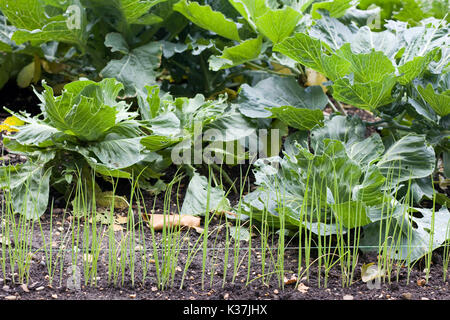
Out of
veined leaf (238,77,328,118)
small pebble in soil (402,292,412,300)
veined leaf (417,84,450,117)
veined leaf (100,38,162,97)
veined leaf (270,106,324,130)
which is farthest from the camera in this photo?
veined leaf (100,38,162,97)

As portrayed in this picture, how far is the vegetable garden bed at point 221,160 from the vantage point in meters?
1.65

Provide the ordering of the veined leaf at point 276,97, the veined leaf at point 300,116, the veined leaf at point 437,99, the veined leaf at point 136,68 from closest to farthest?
the veined leaf at point 437,99
the veined leaf at point 300,116
the veined leaf at point 276,97
the veined leaf at point 136,68

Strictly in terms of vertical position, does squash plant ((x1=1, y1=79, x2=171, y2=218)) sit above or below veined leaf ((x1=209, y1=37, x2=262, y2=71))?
below

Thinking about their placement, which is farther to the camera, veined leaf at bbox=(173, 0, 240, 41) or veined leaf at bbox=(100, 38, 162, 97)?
veined leaf at bbox=(100, 38, 162, 97)

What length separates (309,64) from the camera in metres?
2.19

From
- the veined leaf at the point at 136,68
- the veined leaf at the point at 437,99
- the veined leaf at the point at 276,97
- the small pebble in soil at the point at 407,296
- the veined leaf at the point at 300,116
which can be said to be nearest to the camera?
the small pebble in soil at the point at 407,296

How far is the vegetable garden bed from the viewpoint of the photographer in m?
1.65

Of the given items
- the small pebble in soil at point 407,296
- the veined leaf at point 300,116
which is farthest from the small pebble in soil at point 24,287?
the veined leaf at point 300,116

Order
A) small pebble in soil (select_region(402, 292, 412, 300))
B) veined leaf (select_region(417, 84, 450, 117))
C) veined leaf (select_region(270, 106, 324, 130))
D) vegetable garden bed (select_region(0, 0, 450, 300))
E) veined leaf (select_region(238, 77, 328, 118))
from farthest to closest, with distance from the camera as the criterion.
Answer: veined leaf (select_region(238, 77, 328, 118))
veined leaf (select_region(270, 106, 324, 130))
veined leaf (select_region(417, 84, 450, 117))
vegetable garden bed (select_region(0, 0, 450, 300))
small pebble in soil (select_region(402, 292, 412, 300))

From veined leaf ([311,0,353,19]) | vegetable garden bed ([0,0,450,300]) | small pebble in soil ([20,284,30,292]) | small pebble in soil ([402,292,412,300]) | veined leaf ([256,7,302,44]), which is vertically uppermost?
veined leaf ([311,0,353,19])

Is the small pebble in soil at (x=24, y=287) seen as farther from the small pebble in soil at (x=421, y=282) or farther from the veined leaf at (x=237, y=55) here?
the veined leaf at (x=237, y=55)

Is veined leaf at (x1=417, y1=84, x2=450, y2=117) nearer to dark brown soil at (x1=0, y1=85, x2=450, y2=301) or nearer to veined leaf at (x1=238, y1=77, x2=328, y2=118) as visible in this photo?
veined leaf at (x1=238, y1=77, x2=328, y2=118)

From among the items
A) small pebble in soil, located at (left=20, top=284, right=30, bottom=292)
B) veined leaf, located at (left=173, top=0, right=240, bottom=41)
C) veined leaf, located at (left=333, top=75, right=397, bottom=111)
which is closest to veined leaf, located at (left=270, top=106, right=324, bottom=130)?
veined leaf, located at (left=333, top=75, right=397, bottom=111)
